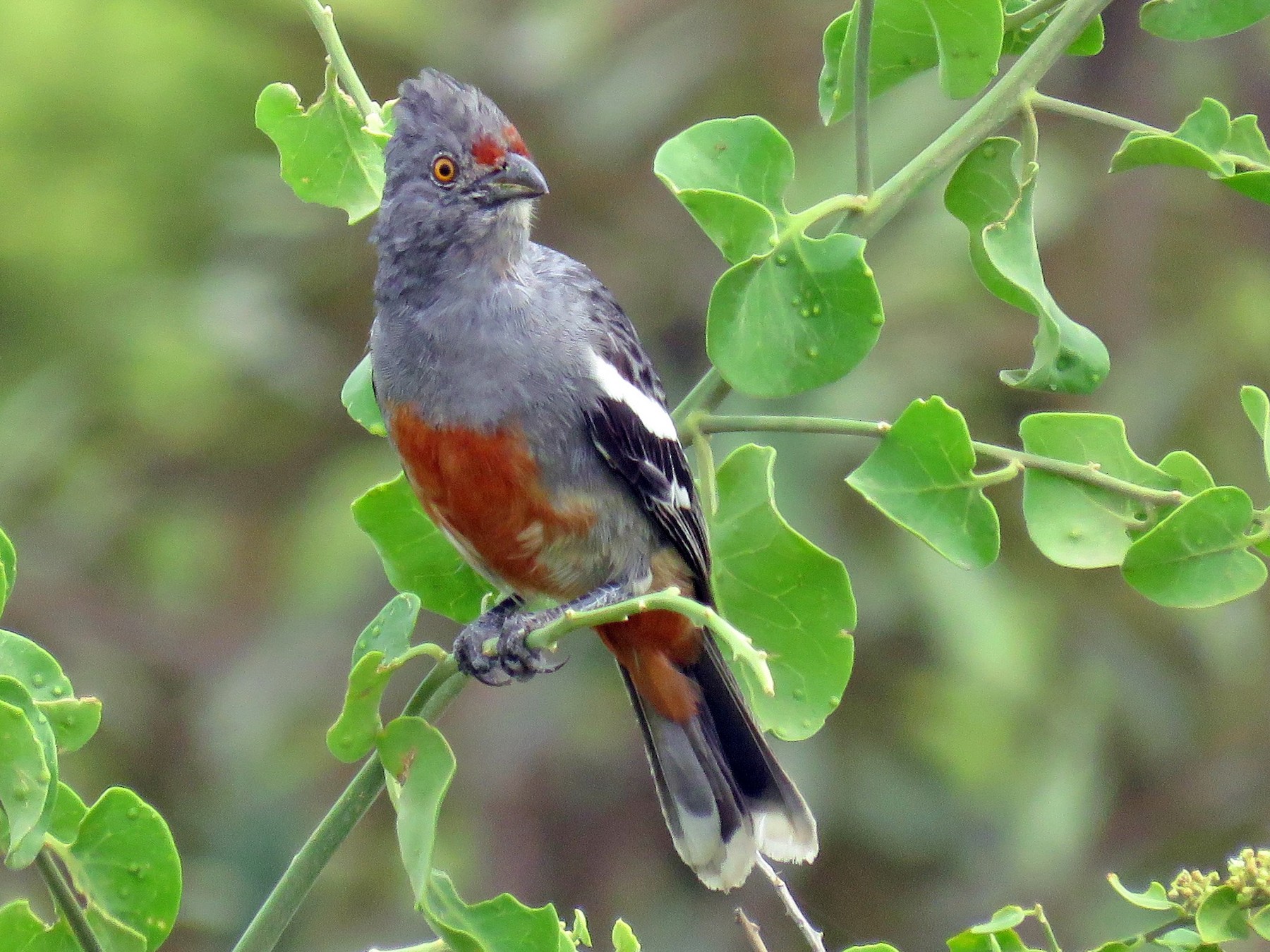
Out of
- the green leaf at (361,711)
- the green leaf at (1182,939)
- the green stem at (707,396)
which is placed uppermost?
the green stem at (707,396)

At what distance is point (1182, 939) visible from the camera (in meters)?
1.89

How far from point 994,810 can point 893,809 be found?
385 mm

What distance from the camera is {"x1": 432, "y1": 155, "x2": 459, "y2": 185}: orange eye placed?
3.24 m

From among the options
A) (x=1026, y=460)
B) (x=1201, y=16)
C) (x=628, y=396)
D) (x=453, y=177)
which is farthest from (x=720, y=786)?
(x=1201, y=16)

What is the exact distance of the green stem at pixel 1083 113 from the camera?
7.04 feet

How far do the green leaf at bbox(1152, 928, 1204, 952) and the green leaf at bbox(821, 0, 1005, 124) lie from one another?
1179mm

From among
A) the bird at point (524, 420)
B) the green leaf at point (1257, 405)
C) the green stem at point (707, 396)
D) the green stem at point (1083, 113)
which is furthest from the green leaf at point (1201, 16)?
the bird at point (524, 420)

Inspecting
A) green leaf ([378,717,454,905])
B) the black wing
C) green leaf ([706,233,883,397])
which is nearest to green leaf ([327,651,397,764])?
green leaf ([378,717,454,905])

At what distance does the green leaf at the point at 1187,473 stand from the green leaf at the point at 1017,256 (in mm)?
159

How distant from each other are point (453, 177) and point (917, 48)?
1231 mm

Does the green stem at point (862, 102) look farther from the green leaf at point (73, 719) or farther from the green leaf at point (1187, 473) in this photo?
the green leaf at point (73, 719)

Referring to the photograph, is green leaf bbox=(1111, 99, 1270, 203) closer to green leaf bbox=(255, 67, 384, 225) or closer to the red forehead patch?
green leaf bbox=(255, 67, 384, 225)

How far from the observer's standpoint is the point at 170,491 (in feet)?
22.5

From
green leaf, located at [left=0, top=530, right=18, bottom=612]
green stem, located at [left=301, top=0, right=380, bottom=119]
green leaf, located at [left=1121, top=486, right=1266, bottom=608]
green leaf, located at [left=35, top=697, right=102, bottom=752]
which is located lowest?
green leaf, located at [left=1121, top=486, right=1266, bottom=608]
